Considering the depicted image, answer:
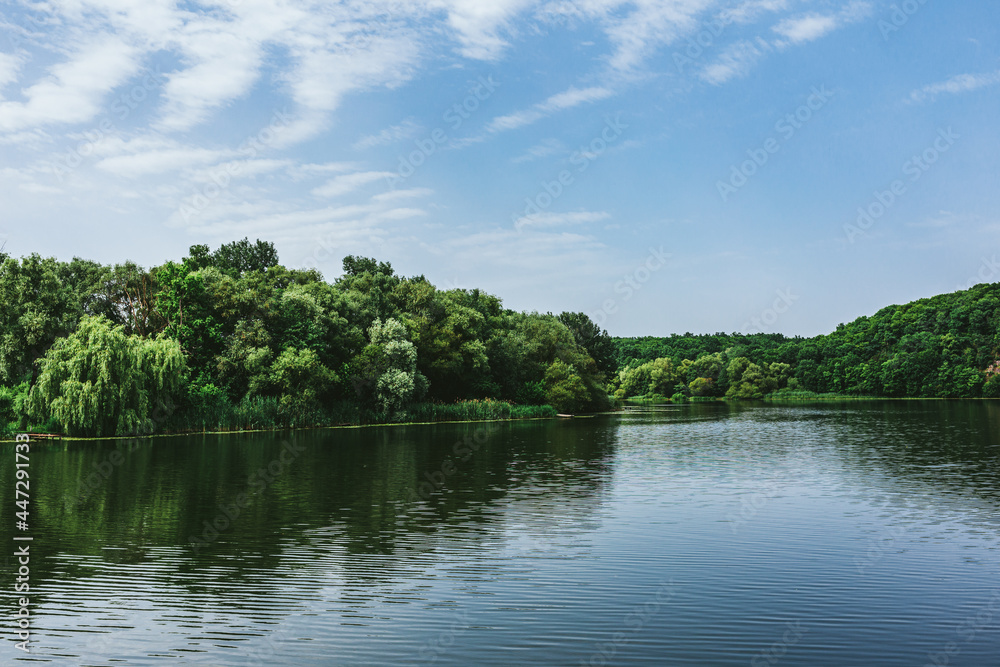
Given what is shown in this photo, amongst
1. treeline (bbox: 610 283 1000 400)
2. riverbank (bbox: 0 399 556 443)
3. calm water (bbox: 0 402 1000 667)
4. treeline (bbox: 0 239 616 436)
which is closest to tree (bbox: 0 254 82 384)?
treeline (bbox: 0 239 616 436)

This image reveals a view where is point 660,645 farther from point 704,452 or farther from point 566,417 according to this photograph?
point 566,417

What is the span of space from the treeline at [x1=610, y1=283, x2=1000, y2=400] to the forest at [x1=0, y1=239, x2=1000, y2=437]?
52297mm

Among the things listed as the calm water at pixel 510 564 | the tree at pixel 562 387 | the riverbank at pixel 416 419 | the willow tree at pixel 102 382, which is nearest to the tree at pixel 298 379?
the riverbank at pixel 416 419

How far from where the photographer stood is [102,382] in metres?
41.0

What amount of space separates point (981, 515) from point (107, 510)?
2448cm

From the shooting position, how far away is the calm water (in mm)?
10016

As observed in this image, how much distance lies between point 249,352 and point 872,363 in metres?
126

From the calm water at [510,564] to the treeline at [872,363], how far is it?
367 feet

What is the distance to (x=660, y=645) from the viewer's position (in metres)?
10.1

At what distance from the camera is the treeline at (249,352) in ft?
139

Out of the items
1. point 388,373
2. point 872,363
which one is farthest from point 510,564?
point 872,363

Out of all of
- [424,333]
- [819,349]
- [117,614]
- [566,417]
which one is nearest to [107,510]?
[117,614]

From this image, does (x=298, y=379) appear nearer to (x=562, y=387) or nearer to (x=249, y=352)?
(x=249, y=352)

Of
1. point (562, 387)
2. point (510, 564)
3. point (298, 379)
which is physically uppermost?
point (298, 379)
